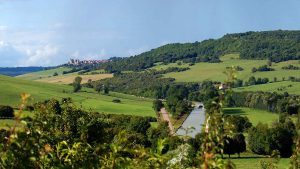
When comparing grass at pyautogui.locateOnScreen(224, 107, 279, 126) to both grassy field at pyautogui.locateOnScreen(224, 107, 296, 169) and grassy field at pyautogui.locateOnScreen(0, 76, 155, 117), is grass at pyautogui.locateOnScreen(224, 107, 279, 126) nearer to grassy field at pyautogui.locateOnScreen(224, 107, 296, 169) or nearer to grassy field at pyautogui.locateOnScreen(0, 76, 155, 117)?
grassy field at pyautogui.locateOnScreen(224, 107, 296, 169)

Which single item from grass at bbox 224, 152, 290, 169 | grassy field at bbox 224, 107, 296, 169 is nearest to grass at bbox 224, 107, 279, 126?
grassy field at bbox 224, 107, 296, 169

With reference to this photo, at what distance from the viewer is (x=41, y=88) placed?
190 meters

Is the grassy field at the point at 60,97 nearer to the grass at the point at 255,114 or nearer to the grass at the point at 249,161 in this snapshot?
the grass at the point at 255,114

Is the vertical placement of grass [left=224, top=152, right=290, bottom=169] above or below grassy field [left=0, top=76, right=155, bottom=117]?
below

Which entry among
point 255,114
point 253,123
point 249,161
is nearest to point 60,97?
point 253,123

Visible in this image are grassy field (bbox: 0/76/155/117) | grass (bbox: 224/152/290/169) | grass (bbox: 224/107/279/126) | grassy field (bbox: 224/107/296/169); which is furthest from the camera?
grass (bbox: 224/107/279/126)

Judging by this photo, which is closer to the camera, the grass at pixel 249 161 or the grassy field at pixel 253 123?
the grass at pixel 249 161

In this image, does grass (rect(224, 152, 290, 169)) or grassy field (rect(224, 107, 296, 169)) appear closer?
grass (rect(224, 152, 290, 169))

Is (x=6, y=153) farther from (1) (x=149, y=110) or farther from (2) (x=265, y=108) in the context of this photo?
(2) (x=265, y=108)

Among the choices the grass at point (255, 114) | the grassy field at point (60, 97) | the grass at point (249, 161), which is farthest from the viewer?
the grass at point (255, 114)

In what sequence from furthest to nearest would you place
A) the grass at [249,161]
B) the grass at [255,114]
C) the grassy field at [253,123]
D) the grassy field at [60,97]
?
the grass at [255,114] → the grassy field at [60,97] → the grassy field at [253,123] → the grass at [249,161]

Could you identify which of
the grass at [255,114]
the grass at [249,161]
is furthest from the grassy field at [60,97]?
the grass at [249,161]

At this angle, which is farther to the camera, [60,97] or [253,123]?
[60,97]

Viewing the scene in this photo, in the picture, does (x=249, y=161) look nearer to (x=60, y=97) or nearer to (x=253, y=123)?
(x=253, y=123)
